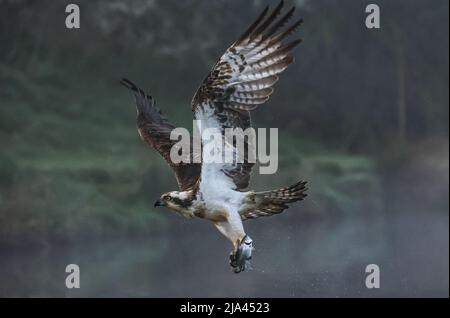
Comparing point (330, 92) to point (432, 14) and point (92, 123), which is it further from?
point (92, 123)

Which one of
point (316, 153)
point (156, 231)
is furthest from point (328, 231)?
point (156, 231)

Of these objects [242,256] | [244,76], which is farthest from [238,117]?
[242,256]

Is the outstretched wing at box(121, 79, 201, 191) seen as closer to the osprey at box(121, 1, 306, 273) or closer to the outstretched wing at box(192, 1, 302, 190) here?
the osprey at box(121, 1, 306, 273)

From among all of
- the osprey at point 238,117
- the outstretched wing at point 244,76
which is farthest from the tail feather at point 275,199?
the outstretched wing at point 244,76

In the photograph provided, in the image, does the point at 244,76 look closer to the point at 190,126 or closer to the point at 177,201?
the point at 177,201

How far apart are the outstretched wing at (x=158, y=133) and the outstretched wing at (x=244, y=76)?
517 millimetres

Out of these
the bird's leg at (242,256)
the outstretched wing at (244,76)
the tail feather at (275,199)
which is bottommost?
the bird's leg at (242,256)

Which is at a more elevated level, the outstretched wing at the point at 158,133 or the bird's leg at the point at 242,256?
the outstretched wing at the point at 158,133

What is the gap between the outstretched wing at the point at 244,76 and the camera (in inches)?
193

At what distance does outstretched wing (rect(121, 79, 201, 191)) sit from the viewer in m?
5.46

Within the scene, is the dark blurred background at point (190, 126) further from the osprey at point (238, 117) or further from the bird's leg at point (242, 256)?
the bird's leg at point (242, 256)

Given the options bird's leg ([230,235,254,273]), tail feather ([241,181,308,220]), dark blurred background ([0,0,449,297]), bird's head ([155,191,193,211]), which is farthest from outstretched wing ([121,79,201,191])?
dark blurred background ([0,0,449,297])

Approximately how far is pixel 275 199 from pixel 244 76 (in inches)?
24.8

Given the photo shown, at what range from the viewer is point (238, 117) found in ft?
16.3
